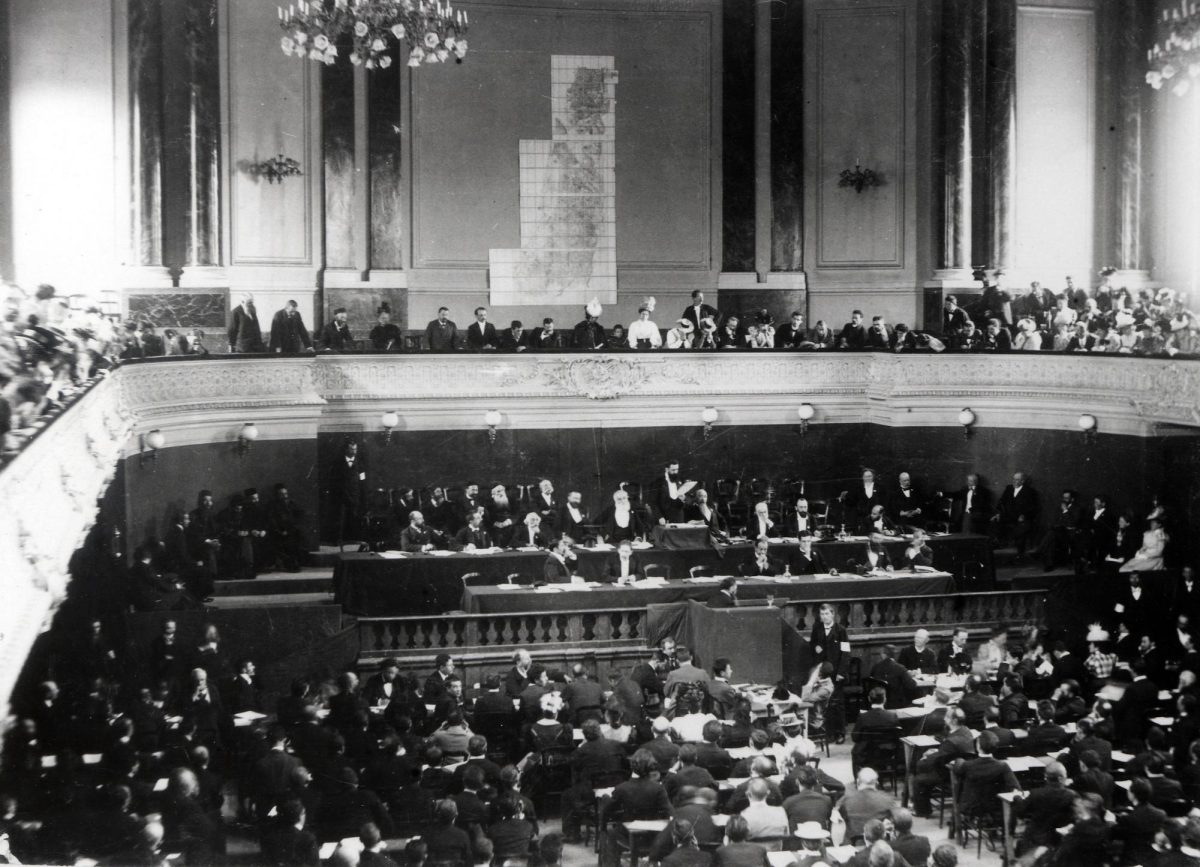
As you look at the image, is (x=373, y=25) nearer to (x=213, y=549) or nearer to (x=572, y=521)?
(x=213, y=549)

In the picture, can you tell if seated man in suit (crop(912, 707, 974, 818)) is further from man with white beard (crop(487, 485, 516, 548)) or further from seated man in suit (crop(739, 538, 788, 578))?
man with white beard (crop(487, 485, 516, 548))

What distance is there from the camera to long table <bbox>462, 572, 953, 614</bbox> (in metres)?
16.9

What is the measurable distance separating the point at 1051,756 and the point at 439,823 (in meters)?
5.43

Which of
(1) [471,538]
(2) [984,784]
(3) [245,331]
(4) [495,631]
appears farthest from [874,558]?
(3) [245,331]

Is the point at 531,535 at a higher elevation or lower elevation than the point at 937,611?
higher

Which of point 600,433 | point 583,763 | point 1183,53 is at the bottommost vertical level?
point 583,763

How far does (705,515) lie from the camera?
19125mm

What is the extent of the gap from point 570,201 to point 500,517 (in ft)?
22.7

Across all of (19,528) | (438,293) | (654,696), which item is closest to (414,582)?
(654,696)

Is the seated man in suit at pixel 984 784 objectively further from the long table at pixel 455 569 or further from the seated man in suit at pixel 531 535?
the seated man in suit at pixel 531 535

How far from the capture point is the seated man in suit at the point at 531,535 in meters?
18.5

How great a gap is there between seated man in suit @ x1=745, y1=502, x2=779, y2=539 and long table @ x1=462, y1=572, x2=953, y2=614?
1.34 meters

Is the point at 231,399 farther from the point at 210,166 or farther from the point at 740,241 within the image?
the point at 740,241

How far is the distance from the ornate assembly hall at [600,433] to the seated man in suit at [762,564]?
3.1 inches
